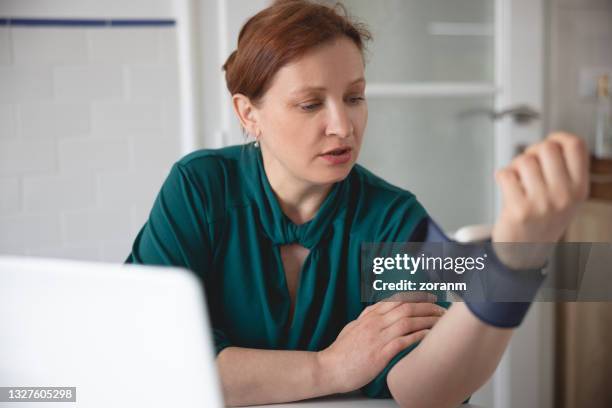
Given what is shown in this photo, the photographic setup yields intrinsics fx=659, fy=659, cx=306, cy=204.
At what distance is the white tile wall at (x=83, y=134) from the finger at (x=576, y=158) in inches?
50.0

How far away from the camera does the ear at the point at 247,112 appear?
92 centimetres

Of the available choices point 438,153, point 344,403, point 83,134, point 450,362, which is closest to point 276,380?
point 344,403

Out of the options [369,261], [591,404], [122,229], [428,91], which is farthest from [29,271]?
[591,404]

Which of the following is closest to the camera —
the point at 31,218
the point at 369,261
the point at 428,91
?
the point at 369,261

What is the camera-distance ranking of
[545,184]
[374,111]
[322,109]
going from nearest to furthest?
[545,184] → [322,109] → [374,111]

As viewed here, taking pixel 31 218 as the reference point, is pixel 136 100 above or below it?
above

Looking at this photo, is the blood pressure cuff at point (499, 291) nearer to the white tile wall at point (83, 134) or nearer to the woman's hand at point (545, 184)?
the woman's hand at point (545, 184)

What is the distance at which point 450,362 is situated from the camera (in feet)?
2.06

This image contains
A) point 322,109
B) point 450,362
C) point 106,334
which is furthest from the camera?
point 322,109

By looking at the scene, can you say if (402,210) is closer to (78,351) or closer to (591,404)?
(78,351)

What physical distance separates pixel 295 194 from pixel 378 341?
0.91 feet

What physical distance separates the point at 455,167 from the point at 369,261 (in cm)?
108

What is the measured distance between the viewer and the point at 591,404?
5.86ft

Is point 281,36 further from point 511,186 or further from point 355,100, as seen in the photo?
point 511,186
